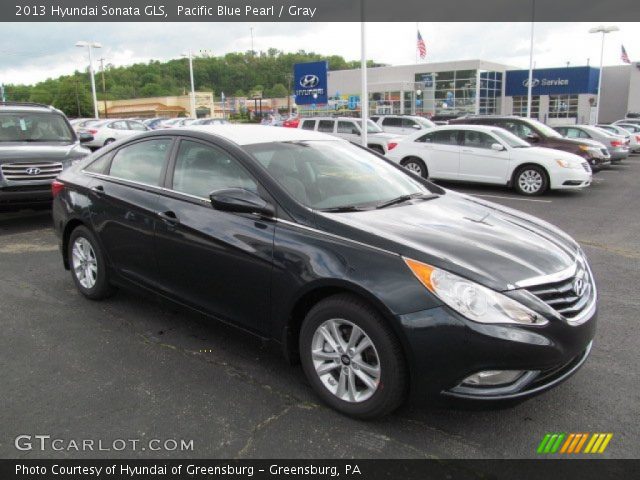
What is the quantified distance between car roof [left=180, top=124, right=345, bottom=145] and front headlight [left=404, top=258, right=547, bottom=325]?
71.8 inches

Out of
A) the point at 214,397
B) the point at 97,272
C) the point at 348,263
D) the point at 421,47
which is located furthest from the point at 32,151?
the point at 421,47

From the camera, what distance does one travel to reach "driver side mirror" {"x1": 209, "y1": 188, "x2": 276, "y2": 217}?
11.1 ft

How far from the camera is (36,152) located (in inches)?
334

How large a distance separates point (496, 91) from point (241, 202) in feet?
181

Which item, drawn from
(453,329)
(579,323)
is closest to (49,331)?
(453,329)

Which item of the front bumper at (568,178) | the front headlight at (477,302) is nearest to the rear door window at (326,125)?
the front bumper at (568,178)

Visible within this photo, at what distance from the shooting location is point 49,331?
440cm

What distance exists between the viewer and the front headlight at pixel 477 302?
8.88 feet

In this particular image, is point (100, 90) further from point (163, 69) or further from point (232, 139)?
point (232, 139)

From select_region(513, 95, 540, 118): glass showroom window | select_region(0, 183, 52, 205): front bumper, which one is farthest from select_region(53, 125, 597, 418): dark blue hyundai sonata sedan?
select_region(513, 95, 540, 118): glass showroom window

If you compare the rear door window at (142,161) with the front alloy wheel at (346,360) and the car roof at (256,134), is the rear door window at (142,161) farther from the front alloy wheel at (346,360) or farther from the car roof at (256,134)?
the front alloy wheel at (346,360)

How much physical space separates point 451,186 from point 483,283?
11.9 m

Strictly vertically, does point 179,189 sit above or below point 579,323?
above

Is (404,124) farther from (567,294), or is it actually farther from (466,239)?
(567,294)
